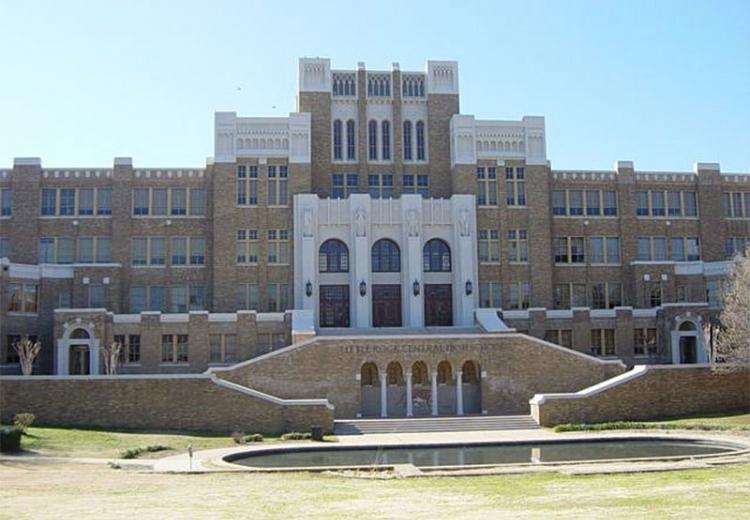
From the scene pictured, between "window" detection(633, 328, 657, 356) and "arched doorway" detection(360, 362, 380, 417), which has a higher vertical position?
"window" detection(633, 328, 657, 356)

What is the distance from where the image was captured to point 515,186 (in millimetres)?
56812

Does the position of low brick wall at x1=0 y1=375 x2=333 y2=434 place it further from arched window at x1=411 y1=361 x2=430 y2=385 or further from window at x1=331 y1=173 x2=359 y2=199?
window at x1=331 y1=173 x2=359 y2=199

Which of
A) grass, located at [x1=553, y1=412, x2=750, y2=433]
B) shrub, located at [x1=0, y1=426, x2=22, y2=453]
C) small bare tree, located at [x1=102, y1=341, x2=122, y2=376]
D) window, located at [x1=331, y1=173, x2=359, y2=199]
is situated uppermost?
window, located at [x1=331, y1=173, x2=359, y2=199]

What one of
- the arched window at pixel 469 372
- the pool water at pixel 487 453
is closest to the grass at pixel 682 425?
the pool water at pixel 487 453

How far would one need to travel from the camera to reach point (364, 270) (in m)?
53.3

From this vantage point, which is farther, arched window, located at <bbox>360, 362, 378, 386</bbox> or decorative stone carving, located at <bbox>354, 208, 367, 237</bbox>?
decorative stone carving, located at <bbox>354, 208, 367, 237</bbox>

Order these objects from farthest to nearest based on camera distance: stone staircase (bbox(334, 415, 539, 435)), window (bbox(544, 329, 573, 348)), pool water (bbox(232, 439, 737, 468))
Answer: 1. window (bbox(544, 329, 573, 348))
2. stone staircase (bbox(334, 415, 539, 435))
3. pool water (bbox(232, 439, 737, 468))

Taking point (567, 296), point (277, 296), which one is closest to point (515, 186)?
point (567, 296)

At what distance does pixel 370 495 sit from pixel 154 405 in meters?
20.9

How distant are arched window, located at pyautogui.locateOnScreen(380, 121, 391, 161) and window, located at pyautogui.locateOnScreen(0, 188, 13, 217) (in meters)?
22.6

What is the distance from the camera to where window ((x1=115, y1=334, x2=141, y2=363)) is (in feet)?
164

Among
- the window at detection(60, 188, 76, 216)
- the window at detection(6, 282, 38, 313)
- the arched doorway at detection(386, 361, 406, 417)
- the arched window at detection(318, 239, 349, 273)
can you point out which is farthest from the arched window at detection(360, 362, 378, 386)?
the window at detection(60, 188, 76, 216)

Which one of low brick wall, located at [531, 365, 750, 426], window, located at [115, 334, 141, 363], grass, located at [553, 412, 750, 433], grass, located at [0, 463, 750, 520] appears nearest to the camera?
grass, located at [0, 463, 750, 520]

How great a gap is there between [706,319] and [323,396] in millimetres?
23565
